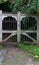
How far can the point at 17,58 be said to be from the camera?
9.00 metres

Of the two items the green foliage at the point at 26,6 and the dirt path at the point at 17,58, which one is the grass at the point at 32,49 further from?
the green foliage at the point at 26,6

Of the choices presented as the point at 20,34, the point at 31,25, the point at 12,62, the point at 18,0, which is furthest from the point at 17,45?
the point at 12,62

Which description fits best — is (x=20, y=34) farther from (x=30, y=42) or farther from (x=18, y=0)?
(x=18, y=0)

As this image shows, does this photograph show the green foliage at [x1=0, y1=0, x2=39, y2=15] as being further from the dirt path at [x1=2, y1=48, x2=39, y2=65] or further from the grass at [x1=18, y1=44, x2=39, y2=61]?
the dirt path at [x1=2, y1=48, x2=39, y2=65]

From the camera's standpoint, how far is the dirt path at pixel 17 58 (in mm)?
8352

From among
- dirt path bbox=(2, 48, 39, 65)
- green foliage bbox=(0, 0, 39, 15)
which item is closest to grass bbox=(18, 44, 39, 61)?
dirt path bbox=(2, 48, 39, 65)

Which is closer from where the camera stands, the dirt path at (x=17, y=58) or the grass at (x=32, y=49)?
the dirt path at (x=17, y=58)

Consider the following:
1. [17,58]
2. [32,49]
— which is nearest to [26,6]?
[32,49]

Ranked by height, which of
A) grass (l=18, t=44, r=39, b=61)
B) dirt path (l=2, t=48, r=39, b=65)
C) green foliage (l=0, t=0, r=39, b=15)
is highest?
green foliage (l=0, t=0, r=39, b=15)

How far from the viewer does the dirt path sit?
8.35 meters

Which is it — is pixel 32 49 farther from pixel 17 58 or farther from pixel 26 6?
pixel 26 6

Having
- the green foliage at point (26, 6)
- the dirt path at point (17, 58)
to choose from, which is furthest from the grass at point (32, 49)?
the green foliage at point (26, 6)

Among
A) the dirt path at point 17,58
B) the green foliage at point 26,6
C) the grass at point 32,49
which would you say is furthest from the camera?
the green foliage at point 26,6

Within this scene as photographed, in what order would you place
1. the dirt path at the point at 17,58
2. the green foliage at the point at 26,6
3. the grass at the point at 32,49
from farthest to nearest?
1. the green foliage at the point at 26,6
2. the grass at the point at 32,49
3. the dirt path at the point at 17,58
